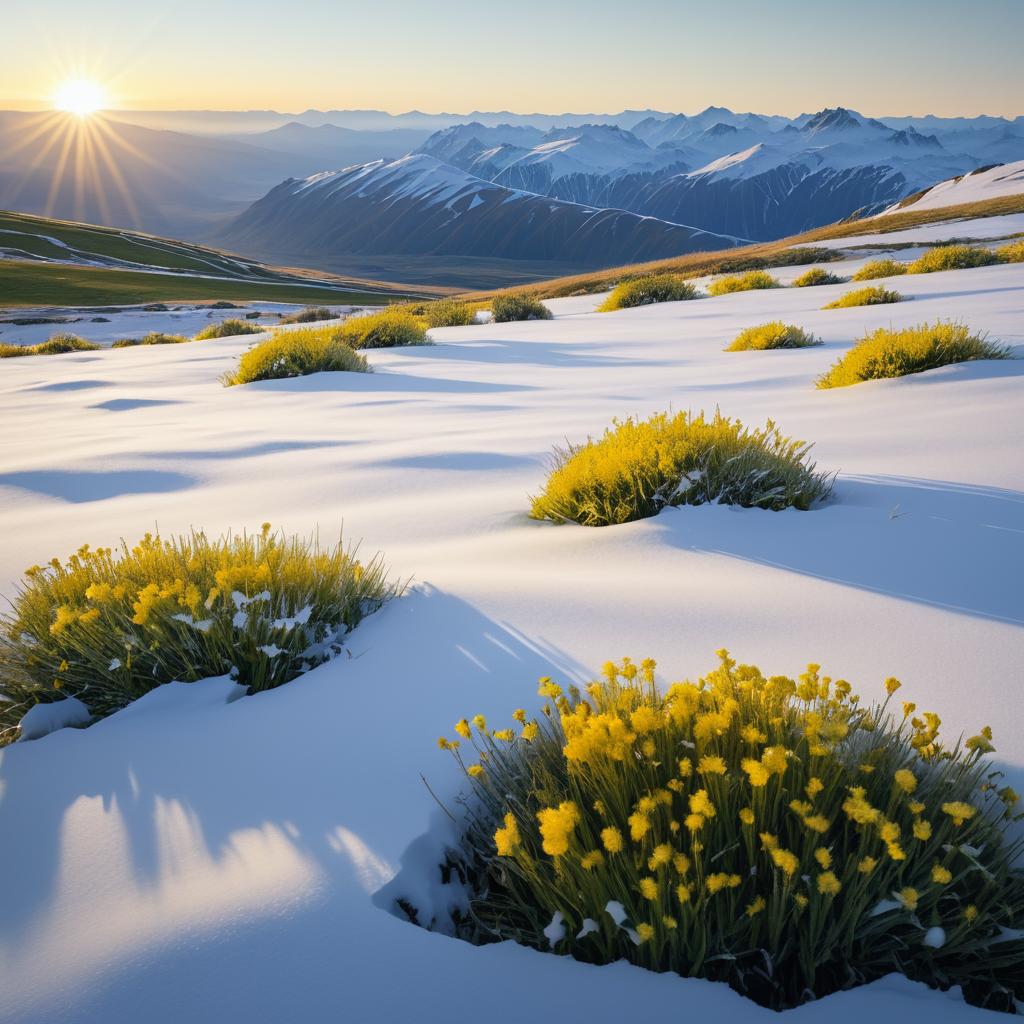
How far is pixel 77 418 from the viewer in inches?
290

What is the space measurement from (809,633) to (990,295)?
974cm

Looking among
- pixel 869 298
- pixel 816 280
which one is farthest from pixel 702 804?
pixel 816 280

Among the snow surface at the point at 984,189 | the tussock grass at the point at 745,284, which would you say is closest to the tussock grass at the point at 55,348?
the tussock grass at the point at 745,284

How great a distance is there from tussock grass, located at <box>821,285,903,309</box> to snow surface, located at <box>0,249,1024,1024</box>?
5.52m

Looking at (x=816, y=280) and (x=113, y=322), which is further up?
(x=816, y=280)

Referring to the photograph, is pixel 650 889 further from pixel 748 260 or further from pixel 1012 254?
Result: pixel 748 260

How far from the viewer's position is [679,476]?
3.58 m

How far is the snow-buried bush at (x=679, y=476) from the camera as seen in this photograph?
3561mm

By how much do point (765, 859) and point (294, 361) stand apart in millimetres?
8032

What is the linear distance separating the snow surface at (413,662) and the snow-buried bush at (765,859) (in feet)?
0.24

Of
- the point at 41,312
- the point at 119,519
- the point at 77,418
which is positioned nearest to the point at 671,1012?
the point at 119,519

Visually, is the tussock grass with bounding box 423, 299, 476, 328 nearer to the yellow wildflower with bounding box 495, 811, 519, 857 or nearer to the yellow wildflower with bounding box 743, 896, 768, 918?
the yellow wildflower with bounding box 495, 811, 519, 857

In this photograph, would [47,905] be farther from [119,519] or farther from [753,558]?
[119,519]

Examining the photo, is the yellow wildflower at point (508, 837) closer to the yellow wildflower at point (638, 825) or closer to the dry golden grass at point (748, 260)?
the yellow wildflower at point (638, 825)
